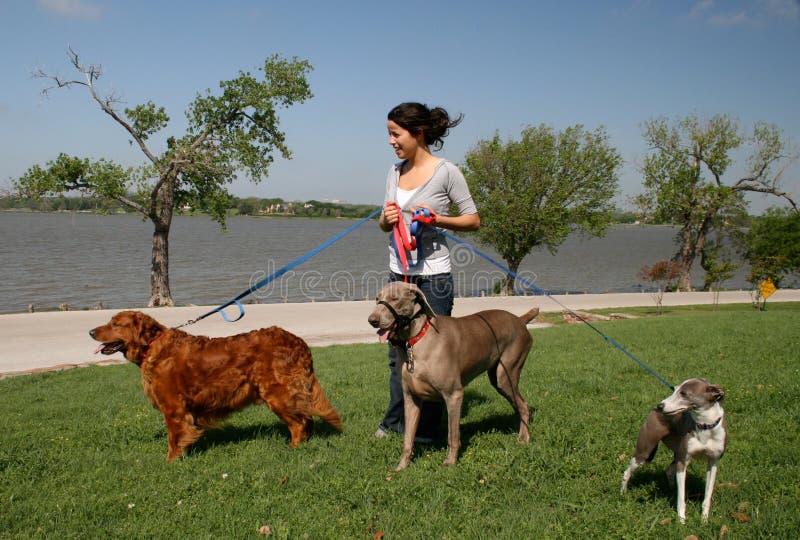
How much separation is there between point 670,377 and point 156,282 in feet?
71.5

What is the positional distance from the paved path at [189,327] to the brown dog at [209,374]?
7.04 m

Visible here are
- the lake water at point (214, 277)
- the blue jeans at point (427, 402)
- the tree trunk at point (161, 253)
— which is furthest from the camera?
the lake water at point (214, 277)

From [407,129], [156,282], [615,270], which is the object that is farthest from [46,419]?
[615,270]

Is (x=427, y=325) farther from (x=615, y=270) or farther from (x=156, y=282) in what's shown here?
(x=615, y=270)

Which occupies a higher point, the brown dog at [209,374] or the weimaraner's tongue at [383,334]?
the weimaraner's tongue at [383,334]

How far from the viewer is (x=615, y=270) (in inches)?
2152

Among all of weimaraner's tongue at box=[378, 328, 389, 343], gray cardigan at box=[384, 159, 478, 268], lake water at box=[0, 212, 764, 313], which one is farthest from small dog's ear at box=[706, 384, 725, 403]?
lake water at box=[0, 212, 764, 313]

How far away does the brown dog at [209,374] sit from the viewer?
17.2 feet

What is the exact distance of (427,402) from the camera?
5.31m

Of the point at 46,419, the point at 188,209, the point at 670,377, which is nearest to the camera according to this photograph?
the point at 46,419

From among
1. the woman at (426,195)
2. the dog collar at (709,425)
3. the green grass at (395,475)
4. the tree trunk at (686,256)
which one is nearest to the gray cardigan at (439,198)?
the woman at (426,195)

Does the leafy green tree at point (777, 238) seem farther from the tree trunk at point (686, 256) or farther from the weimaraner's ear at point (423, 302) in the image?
the weimaraner's ear at point (423, 302)

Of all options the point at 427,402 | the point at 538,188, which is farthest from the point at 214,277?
the point at 427,402

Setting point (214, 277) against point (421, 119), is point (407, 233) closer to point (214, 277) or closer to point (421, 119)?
point (421, 119)
